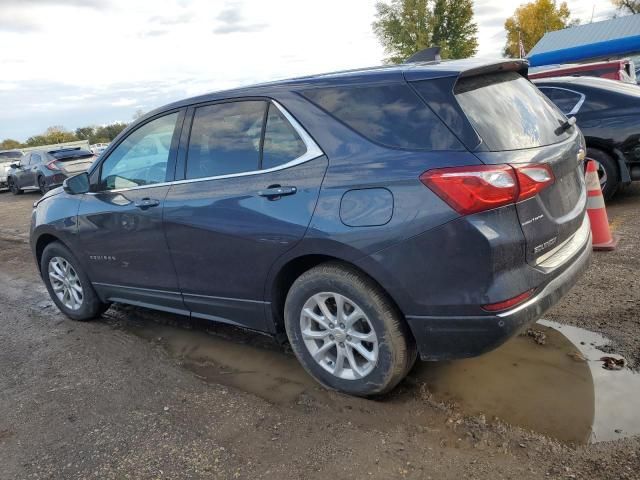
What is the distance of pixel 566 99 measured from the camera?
682 centimetres

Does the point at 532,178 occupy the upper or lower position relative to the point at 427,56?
lower

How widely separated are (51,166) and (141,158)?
1454cm

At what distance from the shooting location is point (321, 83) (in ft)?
10.2

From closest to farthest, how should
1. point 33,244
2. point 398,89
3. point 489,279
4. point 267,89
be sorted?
point 489,279 → point 398,89 → point 267,89 → point 33,244

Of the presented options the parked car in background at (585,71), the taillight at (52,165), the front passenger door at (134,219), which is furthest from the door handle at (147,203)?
the taillight at (52,165)

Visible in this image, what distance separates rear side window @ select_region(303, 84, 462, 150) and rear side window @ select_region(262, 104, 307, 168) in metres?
0.24

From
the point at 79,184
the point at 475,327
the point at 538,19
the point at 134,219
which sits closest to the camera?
the point at 475,327

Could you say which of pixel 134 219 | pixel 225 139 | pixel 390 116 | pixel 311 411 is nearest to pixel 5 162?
pixel 134 219

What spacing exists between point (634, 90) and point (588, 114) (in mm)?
653

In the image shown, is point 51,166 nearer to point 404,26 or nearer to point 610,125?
point 610,125

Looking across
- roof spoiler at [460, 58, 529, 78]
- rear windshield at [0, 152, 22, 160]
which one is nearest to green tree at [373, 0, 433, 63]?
rear windshield at [0, 152, 22, 160]

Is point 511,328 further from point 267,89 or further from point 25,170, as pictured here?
point 25,170

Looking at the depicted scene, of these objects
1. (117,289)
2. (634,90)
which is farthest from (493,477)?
(634,90)

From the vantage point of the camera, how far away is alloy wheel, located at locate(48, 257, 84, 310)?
485cm
